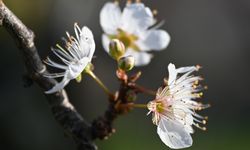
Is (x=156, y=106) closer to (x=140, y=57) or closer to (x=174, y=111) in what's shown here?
(x=174, y=111)

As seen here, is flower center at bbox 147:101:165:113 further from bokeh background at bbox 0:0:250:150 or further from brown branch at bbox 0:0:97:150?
bokeh background at bbox 0:0:250:150

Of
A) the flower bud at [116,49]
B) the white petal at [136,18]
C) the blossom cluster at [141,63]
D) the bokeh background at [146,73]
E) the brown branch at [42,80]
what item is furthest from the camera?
the bokeh background at [146,73]

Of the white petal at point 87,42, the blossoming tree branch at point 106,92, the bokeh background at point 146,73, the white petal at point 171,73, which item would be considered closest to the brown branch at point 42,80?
the blossoming tree branch at point 106,92

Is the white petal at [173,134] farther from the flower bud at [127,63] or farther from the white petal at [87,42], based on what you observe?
the white petal at [87,42]

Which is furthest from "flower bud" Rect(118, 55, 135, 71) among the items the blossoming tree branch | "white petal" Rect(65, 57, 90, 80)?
"white petal" Rect(65, 57, 90, 80)

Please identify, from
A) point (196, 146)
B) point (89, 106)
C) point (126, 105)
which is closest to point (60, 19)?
point (89, 106)

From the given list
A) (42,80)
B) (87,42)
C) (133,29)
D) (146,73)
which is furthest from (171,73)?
(146,73)
